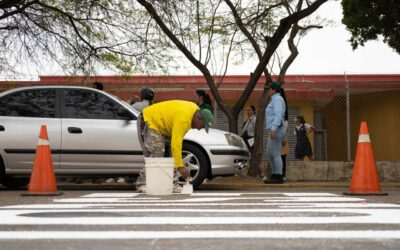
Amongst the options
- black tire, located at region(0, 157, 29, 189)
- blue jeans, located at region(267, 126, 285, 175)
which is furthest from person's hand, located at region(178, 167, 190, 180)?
black tire, located at region(0, 157, 29, 189)

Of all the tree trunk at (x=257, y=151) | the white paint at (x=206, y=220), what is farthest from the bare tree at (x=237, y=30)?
the white paint at (x=206, y=220)

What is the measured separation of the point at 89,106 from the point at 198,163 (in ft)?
6.36

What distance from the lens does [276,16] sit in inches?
680

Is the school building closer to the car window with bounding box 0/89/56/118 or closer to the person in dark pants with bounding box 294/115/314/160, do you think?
the person in dark pants with bounding box 294/115/314/160

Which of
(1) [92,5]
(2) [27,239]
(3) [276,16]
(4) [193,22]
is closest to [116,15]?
(1) [92,5]

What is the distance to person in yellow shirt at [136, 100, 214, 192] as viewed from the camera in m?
9.36

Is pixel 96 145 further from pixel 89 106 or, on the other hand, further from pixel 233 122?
pixel 233 122

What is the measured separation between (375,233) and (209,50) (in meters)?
12.0

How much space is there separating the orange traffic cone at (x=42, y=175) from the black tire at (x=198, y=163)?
2.33 metres

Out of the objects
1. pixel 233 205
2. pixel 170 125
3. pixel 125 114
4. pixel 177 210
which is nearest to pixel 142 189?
pixel 170 125

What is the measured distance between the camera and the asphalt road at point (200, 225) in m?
4.67

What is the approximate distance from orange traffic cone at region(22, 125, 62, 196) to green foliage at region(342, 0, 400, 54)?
1346 centimetres

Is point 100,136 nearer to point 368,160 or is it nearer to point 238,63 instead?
point 368,160

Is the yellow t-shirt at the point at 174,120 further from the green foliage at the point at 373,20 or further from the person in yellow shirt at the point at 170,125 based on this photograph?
the green foliage at the point at 373,20
